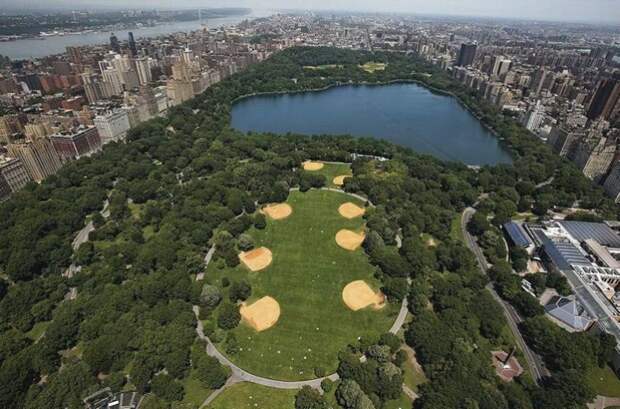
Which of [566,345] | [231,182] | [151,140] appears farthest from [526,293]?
[151,140]

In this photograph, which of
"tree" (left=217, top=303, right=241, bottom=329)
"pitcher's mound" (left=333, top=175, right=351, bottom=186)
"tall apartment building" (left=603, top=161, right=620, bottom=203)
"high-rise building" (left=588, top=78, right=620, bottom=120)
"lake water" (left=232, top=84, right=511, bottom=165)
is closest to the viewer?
"tree" (left=217, top=303, right=241, bottom=329)

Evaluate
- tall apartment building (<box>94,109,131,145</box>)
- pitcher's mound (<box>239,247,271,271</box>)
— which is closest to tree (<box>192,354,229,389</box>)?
pitcher's mound (<box>239,247,271,271</box>)

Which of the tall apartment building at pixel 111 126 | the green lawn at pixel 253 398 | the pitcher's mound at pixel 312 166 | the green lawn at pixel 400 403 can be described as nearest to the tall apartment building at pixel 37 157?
the tall apartment building at pixel 111 126

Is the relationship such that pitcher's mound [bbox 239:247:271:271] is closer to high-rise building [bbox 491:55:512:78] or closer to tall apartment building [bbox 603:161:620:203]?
tall apartment building [bbox 603:161:620:203]

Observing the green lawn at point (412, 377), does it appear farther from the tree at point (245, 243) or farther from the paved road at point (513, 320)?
the tree at point (245, 243)

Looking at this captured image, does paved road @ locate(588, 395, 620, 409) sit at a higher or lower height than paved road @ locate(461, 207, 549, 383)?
higher

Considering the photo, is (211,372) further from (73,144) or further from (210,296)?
(73,144)

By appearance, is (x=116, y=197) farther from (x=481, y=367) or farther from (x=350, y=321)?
(x=481, y=367)
